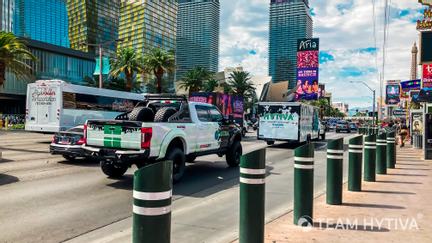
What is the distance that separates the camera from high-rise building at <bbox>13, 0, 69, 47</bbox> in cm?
8812

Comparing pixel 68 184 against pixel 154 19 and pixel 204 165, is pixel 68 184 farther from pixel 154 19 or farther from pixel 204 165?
pixel 154 19

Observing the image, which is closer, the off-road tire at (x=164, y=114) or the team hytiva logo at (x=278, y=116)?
the off-road tire at (x=164, y=114)

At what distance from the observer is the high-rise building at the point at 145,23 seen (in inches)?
3342

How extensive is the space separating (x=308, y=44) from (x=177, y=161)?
170 feet

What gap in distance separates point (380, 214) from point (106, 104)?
20.9m

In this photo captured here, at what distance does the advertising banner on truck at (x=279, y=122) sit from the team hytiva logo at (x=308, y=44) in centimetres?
3840

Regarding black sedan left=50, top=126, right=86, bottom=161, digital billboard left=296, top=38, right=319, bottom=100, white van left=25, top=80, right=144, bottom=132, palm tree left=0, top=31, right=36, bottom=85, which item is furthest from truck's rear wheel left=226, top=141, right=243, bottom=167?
digital billboard left=296, top=38, right=319, bottom=100

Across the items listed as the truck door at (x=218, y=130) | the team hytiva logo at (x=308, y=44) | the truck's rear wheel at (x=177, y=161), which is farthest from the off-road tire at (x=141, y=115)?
the team hytiva logo at (x=308, y=44)

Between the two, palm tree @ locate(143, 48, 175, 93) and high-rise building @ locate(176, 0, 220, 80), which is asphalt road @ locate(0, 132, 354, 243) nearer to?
palm tree @ locate(143, 48, 175, 93)

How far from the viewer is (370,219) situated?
6.30 m

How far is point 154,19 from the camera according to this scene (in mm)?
92562

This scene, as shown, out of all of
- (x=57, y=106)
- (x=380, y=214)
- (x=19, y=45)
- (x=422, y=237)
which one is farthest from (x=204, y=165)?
(x=19, y=45)

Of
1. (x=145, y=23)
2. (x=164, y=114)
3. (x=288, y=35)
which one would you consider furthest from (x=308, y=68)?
(x=288, y=35)

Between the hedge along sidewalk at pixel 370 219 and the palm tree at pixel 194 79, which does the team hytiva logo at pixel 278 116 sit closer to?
the hedge along sidewalk at pixel 370 219
